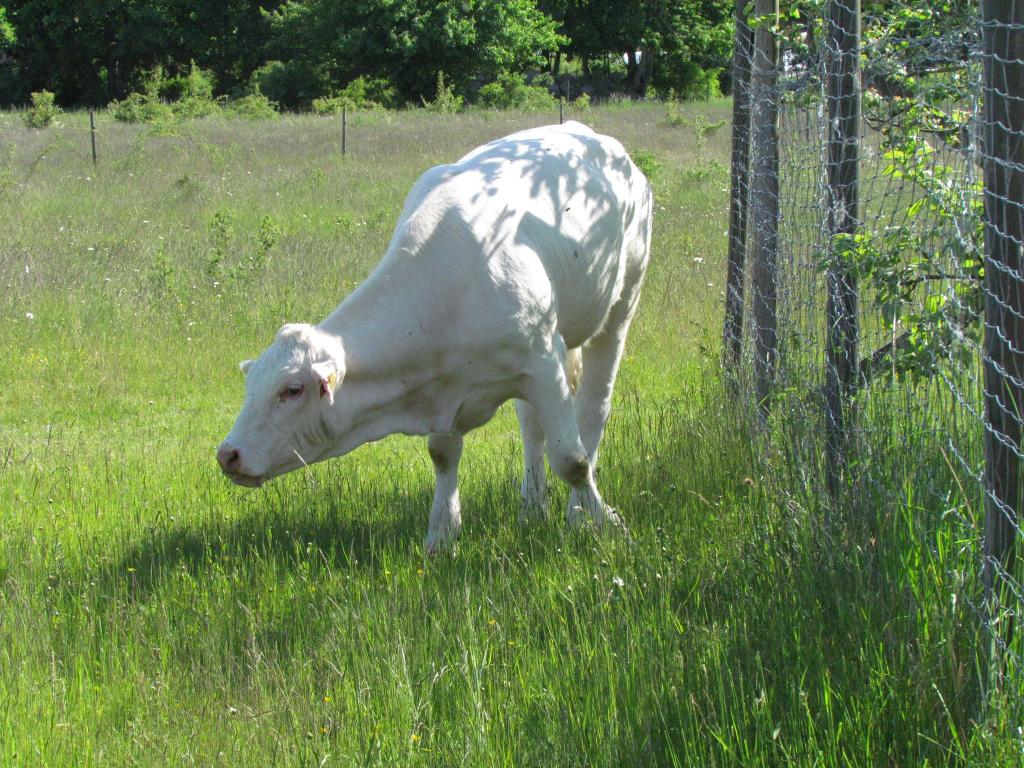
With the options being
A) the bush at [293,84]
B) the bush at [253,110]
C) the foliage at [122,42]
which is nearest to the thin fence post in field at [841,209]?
the bush at [253,110]

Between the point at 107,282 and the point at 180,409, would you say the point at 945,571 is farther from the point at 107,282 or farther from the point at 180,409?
the point at 107,282

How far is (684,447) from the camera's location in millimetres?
6285

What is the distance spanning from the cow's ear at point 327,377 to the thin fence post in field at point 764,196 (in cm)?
235

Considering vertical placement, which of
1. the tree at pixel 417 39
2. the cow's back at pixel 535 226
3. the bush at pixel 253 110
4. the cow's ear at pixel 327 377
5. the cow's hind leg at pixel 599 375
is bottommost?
the cow's hind leg at pixel 599 375

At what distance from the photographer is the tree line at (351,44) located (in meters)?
48.4

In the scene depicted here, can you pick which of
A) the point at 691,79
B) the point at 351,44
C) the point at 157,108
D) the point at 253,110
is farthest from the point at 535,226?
the point at 691,79

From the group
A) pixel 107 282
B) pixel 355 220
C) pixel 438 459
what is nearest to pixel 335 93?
pixel 355 220

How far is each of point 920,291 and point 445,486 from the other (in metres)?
2.54

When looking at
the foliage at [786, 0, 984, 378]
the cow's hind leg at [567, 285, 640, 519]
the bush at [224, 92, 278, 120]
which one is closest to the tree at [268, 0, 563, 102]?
the bush at [224, 92, 278, 120]

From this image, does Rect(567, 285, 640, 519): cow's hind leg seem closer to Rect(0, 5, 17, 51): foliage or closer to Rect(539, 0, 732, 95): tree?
Rect(539, 0, 732, 95): tree

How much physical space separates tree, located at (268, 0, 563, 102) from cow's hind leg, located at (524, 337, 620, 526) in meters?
43.1

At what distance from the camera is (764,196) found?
6.63 m

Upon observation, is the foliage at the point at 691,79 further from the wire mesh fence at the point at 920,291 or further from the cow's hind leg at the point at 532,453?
the wire mesh fence at the point at 920,291

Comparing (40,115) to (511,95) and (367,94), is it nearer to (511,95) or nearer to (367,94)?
(367,94)
